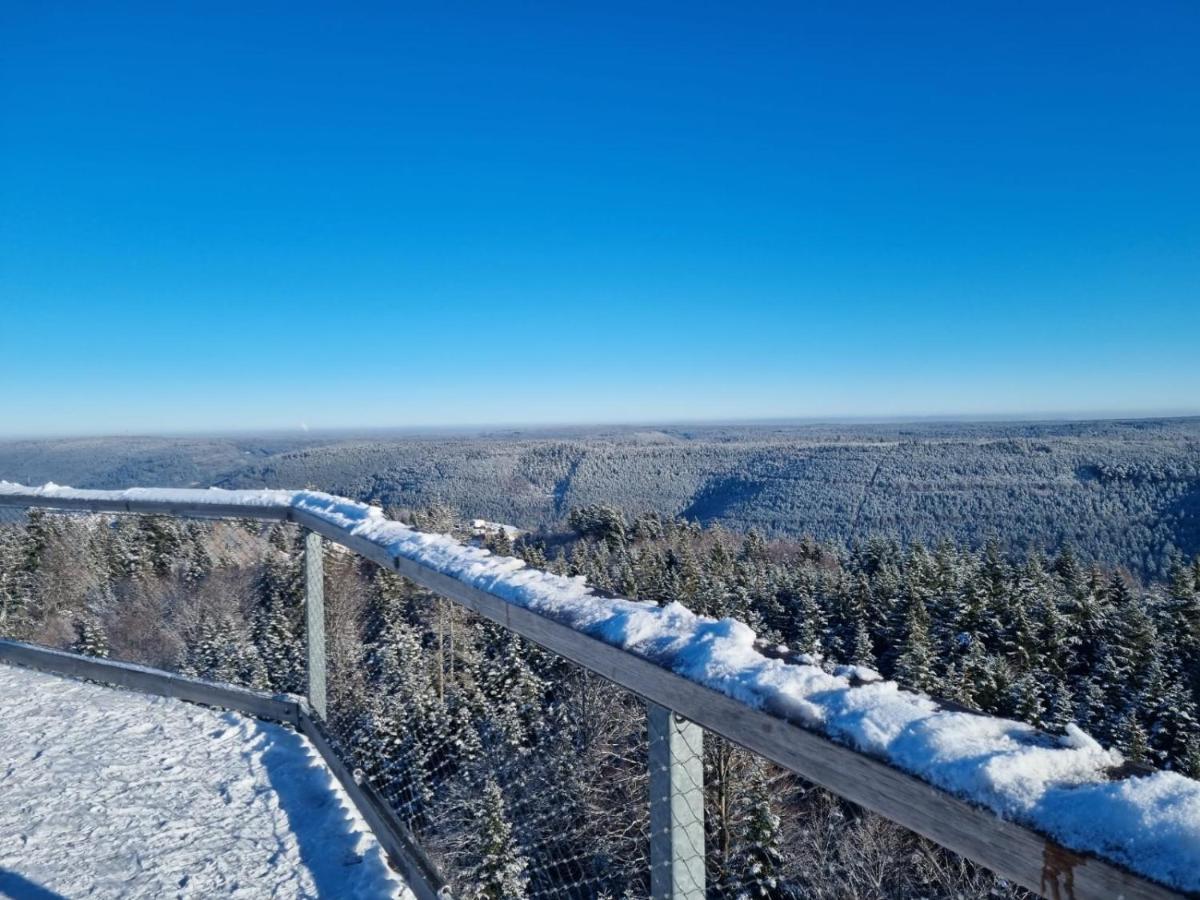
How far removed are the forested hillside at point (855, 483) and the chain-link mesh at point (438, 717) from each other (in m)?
47.5

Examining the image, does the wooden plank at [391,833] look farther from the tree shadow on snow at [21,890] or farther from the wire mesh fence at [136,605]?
the wire mesh fence at [136,605]

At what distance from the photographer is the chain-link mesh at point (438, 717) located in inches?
102

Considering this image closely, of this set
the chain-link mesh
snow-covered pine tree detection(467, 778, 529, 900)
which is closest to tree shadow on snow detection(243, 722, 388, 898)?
the chain-link mesh

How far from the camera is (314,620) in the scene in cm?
309

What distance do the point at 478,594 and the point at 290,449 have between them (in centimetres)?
7420

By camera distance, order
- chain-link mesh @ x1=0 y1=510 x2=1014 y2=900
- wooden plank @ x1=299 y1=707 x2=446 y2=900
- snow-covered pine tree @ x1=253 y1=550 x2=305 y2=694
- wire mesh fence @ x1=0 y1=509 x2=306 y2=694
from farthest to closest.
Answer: wire mesh fence @ x1=0 y1=509 x2=306 y2=694, snow-covered pine tree @ x1=253 y1=550 x2=305 y2=694, chain-link mesh @ x1=0 y1=510 x2=1014 y2=900, wooden plank @ x1=299 y1=707 x2=446 y2=900

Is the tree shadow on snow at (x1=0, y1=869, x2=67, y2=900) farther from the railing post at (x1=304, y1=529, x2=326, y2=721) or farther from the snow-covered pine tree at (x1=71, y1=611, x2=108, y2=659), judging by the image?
the snow-covered pine tree at (x1=71, y1=611, x2=108, y2=659)

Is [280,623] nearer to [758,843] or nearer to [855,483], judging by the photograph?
[758,843]

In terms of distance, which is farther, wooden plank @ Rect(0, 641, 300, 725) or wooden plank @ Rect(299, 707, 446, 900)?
wooden plank @ Rect(0, 641, 300, 725)

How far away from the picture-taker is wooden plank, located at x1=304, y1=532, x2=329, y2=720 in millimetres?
3037

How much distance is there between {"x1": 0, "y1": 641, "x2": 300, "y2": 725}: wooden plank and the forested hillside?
161 feet

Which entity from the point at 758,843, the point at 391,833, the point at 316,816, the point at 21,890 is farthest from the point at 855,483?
the point at 21,890

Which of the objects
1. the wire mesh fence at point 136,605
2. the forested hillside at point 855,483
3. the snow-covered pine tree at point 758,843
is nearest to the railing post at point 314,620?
the wire mesh fence at point 136,605

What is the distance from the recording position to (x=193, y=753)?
288 centimetres
